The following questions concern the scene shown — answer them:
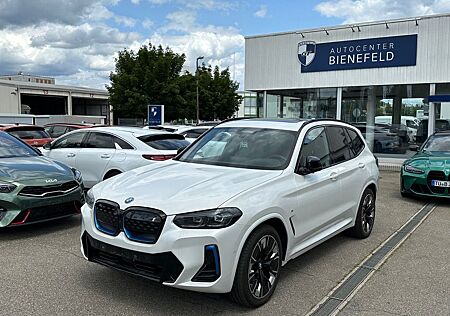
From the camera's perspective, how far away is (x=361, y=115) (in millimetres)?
16641

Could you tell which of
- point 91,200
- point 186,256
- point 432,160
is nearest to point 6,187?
point 91,200

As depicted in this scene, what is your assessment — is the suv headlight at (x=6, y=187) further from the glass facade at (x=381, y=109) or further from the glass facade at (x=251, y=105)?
the glass facade at (x=251, y=105)

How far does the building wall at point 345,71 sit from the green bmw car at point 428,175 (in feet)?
20.9

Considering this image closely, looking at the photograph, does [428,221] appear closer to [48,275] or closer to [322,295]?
[322,295]

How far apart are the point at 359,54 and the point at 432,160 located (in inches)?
327

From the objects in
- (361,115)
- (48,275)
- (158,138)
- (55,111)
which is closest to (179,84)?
(361,115)

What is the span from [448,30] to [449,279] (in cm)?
1242

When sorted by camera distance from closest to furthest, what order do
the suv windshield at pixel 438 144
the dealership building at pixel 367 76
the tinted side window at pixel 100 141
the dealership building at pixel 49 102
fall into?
the tinted side window at pixel 100 141, the suv windshield at pixel 438 144, the dealership building at pixel 367 76, the dealership building at pixel 49 102

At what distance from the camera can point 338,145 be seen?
5570mm

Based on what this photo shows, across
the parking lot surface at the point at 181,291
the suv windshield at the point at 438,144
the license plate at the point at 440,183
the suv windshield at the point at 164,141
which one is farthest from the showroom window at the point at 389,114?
the parking lot surface at the point at 181,291

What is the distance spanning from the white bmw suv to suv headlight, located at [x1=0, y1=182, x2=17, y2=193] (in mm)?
1903

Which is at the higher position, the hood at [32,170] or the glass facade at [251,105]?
the glass facade at [251,105]

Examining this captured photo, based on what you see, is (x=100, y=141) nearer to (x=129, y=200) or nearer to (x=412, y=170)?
(x=129, y=200)

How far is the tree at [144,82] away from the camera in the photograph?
30266mm
